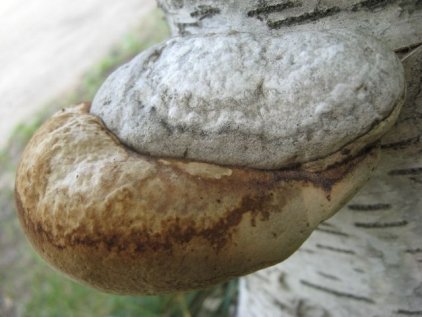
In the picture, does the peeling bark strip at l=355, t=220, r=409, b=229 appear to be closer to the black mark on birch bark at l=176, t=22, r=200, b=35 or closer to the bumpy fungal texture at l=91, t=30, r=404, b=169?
the bumpy fungal texture at l=91, t=30, r=404, b=169

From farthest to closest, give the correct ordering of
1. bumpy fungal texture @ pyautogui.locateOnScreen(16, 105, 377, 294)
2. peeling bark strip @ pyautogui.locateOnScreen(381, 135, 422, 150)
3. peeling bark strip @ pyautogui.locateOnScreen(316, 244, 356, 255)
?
peeling bark strip @ pyautogui.locateOnScreen(316, 244, 356, 255)
peeling bark strip @ pyautogui.locateOnScreen(381, 135, 422, 150)
bumpy fungal texture @ pyautogui.locateOnScreen(16, 105, 377, 294)

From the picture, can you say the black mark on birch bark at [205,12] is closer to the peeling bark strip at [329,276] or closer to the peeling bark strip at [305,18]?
the peeling bark strip at [305,18]

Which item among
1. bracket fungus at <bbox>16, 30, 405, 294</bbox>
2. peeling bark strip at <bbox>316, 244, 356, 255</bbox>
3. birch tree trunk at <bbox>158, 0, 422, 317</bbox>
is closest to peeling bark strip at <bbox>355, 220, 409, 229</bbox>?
birch tree trunk at <bbox>158, 0, 422, 317</bbox>

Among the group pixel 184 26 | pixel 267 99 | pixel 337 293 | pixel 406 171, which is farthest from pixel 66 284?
pixel 267 99

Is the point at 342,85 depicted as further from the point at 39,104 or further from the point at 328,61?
the point at 39,104

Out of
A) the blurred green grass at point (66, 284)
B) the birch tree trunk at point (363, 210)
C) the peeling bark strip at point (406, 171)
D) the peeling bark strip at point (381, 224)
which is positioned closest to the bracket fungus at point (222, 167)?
the birch tree trunk at point (363, 210)

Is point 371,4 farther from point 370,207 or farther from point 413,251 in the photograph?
point 413,251
